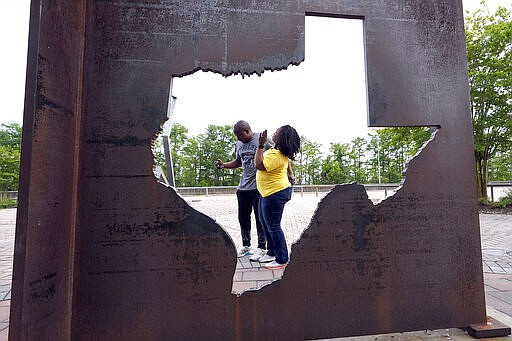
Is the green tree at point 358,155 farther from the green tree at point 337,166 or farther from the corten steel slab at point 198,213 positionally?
the corten steel slab at point 198,213

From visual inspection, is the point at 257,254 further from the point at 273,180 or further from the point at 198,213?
the point at 198,213

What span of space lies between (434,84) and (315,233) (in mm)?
1172

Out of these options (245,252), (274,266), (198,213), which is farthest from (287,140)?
(245,252)

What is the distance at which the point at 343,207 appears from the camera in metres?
1.78

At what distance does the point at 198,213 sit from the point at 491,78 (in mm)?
11561

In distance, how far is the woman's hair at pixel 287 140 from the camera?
8.05 feet

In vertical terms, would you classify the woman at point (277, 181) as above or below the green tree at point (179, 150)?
below

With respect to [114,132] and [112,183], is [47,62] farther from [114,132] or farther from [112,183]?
[112,183]

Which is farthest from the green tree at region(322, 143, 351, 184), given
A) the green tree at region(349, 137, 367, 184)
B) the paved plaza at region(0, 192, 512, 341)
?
the paved plaza at region(0, 192, 512, 341)

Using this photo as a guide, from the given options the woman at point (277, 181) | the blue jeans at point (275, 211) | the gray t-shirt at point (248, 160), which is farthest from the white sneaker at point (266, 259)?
the gray t-shirt at point (248, 160)

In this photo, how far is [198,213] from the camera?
5.46ft

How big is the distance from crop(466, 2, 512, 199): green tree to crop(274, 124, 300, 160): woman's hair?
1020 cm

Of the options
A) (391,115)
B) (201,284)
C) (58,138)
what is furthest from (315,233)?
(58,138)

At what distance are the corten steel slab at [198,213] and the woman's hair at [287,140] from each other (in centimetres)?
75
